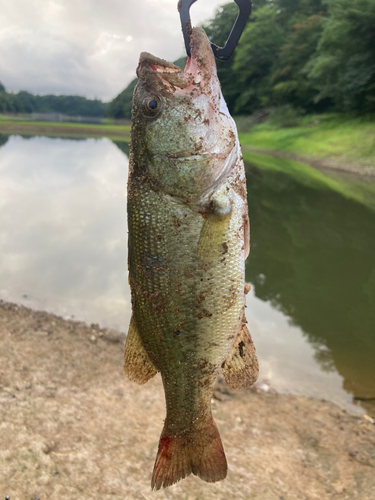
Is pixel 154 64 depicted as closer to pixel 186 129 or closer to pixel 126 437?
pixel 186 129

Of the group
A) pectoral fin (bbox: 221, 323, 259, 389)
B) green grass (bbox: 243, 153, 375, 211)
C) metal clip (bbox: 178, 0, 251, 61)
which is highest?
metal clip (bbox: 178, 0, 251, 61)

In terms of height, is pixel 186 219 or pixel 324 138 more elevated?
pixel 324 138

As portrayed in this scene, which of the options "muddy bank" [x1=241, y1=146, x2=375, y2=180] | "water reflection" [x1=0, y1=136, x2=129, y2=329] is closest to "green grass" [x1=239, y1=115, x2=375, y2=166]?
"muddy bank" [x1=241, y1=146, x2=375, y2=180]

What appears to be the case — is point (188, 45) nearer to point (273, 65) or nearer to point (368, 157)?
point (368, 157)

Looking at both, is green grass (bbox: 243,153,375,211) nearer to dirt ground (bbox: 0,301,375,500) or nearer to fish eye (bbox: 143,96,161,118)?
dirt ground (bbox: 0,301,375,500)

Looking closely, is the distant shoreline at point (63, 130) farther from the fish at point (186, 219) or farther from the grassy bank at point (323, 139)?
the fish at point (186, 219)

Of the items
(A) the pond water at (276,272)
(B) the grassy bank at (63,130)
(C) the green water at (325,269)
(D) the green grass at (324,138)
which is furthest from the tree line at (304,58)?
(B) the grassy bank at (63,130)

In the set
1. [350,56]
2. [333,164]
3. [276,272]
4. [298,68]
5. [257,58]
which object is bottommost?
[276,272]

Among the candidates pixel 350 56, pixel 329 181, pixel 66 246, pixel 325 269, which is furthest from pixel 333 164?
pixel 66 246
